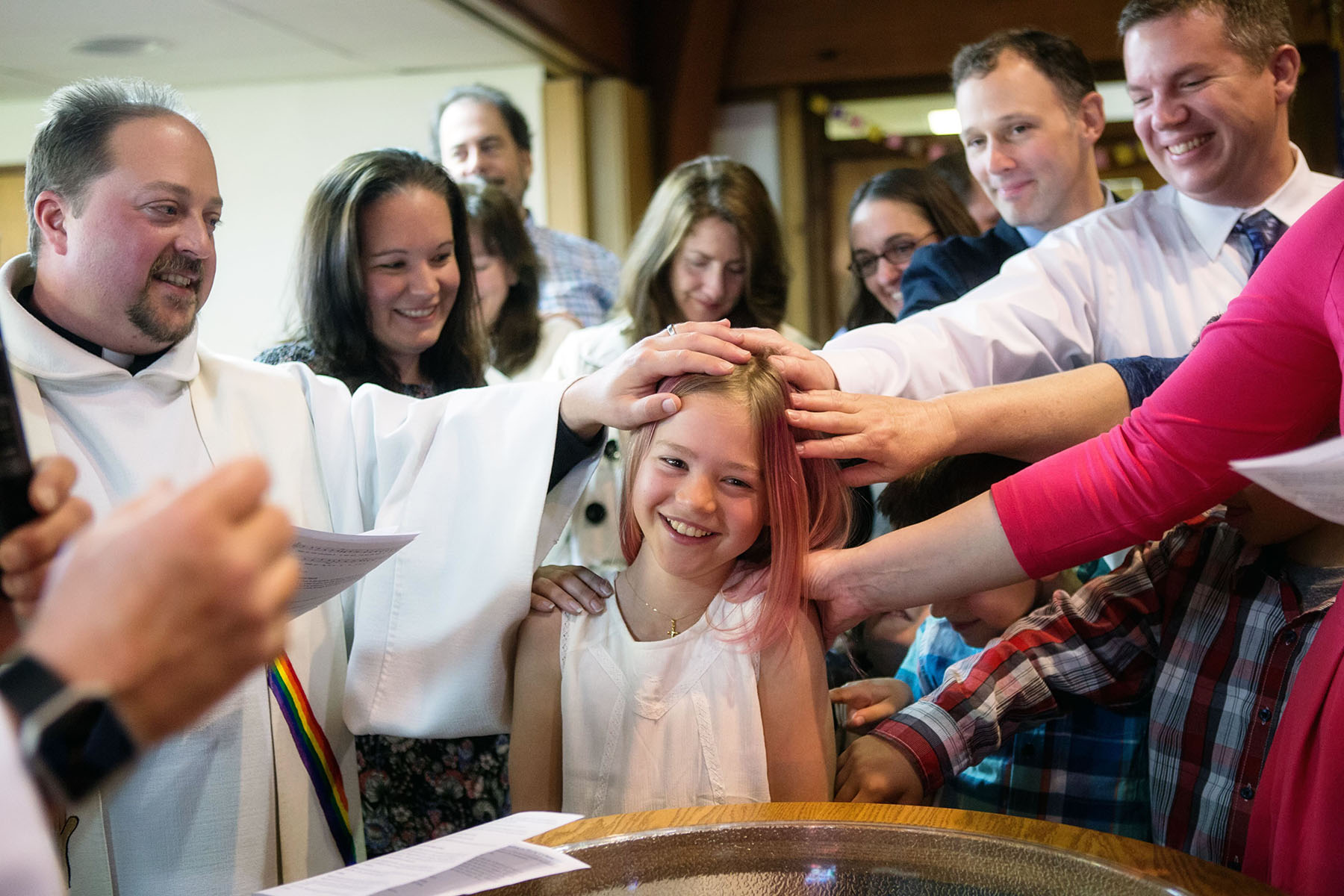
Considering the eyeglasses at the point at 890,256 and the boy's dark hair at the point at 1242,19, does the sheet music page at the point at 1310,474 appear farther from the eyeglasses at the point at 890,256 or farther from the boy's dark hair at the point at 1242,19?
the eyeglasses at the point at 890,256

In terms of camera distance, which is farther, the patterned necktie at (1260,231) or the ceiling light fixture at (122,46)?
the ceiling light fixture at (122,46)

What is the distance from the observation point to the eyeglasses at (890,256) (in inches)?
120

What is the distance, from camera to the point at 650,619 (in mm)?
1701

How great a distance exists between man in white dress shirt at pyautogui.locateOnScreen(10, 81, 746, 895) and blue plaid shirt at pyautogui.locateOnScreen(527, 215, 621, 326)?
7.12 feet

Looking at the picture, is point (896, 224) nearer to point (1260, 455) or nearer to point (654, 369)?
point (654, 369)

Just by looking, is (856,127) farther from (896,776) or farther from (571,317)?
(896,776)

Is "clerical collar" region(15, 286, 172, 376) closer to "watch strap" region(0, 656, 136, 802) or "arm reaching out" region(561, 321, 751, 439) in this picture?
"arm reaching out" region(561, 321, 751, 439)

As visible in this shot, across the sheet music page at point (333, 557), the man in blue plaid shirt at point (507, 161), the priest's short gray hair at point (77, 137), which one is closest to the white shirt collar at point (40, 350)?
the priest's short gray hair at point (77, 137)

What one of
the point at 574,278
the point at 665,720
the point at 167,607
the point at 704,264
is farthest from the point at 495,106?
the point at 167,607

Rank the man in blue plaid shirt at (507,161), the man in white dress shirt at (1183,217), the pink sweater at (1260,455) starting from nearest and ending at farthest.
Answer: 1. the pink sweater at (1260,455)
2. the man in white dress shirt at (1183,217)
3. the man in blue plaid shirt at (507,161)

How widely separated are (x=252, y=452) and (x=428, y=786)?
1.96 feet

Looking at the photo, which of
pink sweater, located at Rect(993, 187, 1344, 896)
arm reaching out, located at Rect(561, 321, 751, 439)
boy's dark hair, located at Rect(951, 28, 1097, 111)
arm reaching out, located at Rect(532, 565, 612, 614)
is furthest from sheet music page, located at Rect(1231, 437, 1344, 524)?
boy's dark hair, located at Rect(951, 28, 1097, 111)

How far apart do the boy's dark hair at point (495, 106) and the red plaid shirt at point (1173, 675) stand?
2711mm

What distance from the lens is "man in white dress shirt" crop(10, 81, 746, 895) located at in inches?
62.7
